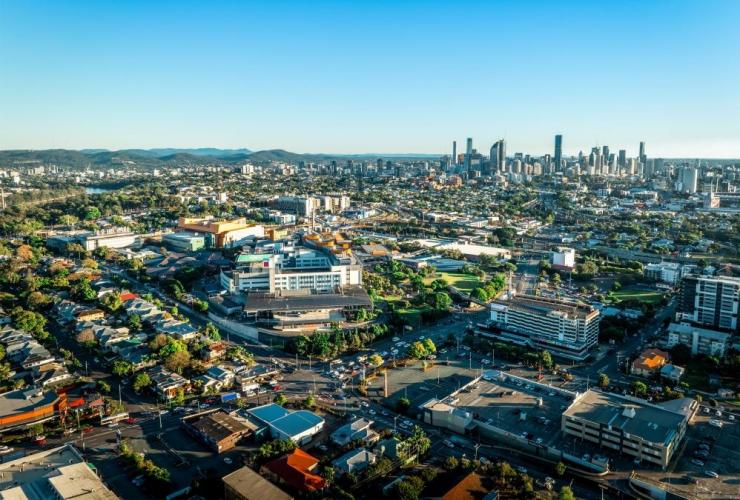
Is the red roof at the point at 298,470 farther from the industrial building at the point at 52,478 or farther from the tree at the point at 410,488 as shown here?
the industrial building at the point at 52,478

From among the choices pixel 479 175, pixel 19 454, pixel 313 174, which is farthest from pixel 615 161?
pixel 19 454

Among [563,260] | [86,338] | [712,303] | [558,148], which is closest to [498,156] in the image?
[558,148]

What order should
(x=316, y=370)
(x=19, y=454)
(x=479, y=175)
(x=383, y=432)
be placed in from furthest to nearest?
(x=479, y=175) → (x=316, y=370) → (x=383, y=432) → (x=19, y=454)

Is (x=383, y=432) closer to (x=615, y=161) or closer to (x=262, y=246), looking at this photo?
(x=262, y=246)

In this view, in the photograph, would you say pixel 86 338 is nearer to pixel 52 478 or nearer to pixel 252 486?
pixel 52 478

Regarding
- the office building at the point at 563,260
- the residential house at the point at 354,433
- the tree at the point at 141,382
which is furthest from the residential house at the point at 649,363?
the tree at the point at 141,382

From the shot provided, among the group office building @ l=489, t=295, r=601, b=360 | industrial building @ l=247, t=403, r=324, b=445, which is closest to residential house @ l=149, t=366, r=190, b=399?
industrial building @ l=247, t=403, r=324, b=445
